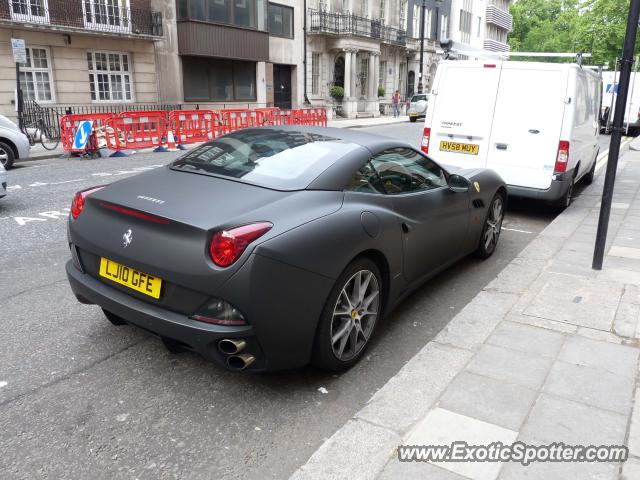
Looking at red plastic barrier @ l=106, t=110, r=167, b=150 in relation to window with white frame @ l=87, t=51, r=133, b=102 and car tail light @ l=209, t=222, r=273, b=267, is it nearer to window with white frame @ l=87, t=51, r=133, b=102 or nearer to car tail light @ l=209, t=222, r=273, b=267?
window with white frame @ l=87, t=51, r=133, b=102

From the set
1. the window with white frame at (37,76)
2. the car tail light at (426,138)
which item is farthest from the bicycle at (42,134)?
the car tail light at (426,138)

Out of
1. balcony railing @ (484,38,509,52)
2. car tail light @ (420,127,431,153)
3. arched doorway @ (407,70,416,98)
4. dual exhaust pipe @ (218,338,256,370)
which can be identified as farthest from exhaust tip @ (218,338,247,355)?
balcony railing @ (484,38,509,52)

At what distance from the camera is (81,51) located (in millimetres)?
20625

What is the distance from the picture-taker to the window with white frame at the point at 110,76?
70.3 ft

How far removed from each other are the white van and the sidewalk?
2.93m

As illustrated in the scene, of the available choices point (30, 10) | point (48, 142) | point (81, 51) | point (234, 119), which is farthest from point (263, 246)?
point (81, 51)

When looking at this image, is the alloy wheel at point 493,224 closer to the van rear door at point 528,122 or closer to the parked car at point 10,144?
the van rear door at point 528,122

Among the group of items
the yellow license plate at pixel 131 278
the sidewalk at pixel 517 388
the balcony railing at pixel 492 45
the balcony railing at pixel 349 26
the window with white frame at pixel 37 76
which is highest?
the balcony railing at pixel 492 45

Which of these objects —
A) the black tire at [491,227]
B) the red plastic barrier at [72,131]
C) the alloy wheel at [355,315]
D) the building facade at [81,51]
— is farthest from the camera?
the building facade at [81,51]

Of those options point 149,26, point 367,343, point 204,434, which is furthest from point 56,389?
point 149,26

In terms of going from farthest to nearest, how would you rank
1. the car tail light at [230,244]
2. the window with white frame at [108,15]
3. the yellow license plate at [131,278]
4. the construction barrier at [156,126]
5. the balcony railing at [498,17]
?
the balcony railing at [498,17] → the window with white frame at [108,15] → the construction barrier at [156,126] → the yellow license plate at [131,278] → the car tail light at [230,244]

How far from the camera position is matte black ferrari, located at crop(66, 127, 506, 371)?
2.86 meters

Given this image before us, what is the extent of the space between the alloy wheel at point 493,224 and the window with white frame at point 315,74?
28231 millimetres

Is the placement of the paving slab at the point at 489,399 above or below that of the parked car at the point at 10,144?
below
